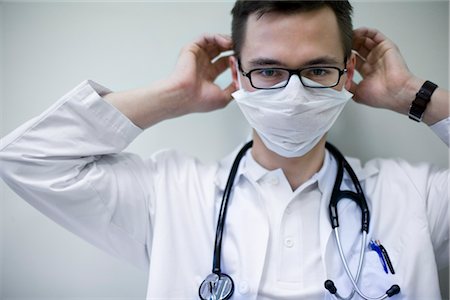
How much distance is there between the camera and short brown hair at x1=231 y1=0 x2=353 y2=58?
3.14 feet

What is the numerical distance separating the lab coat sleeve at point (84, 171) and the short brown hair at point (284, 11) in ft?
1.64

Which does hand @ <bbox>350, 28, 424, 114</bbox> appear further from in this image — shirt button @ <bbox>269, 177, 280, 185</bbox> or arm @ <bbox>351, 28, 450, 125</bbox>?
shirt button @ <bbox>269, 177, 280, 185</bbox>

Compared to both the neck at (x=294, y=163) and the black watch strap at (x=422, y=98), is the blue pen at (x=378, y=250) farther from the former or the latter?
the black watch strap at (x=422, y=98)

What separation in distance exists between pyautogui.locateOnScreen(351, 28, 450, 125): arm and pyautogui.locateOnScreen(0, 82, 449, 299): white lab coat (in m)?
0.24

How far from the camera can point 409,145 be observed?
1400 mm

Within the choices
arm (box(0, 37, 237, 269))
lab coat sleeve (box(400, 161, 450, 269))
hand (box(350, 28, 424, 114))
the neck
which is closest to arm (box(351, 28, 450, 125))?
hand (box(350, 28, 424, 114))

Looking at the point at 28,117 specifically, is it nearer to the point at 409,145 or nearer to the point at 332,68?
the point at 332,68

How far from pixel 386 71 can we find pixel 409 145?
44 cm

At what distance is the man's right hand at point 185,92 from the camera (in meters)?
1.06

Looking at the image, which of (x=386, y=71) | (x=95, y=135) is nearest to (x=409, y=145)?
(x=386, y=71)

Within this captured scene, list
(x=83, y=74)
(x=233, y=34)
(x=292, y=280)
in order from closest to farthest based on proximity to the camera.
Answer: (x=292, y=280) < (x=233, y=34) < (x=83, y=74)

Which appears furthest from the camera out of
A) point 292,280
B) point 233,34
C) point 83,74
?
point 83,74

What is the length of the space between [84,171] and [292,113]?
2.31 ft

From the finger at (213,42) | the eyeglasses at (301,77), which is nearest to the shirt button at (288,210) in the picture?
the eyeglasses at (301,77)
